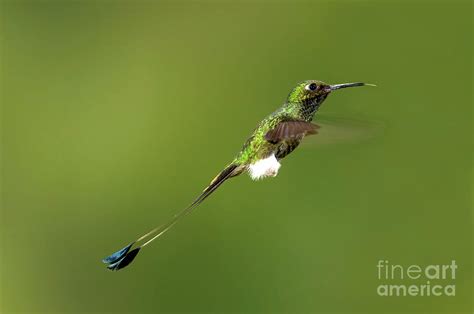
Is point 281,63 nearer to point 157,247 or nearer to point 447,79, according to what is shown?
point 447,79

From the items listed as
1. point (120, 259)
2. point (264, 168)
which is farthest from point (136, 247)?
point (264, 168)

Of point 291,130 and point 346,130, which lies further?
point 346,130

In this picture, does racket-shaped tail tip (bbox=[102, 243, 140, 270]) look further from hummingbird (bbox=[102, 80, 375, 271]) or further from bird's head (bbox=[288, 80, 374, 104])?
bird's head (bbox=[288, 80, 374, 104])

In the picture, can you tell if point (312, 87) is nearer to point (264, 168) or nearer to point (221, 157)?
point (264, 168)

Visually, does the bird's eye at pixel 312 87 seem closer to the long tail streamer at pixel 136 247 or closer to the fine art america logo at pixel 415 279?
the long tail streamer at pixel 136 247

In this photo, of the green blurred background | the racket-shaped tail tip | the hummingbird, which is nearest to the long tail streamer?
the racket-shaped tail tip

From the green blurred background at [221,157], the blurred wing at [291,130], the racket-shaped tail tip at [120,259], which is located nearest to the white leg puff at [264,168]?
the blurred wing at [291,130]

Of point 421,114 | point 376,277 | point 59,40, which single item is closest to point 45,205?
point 59,40
